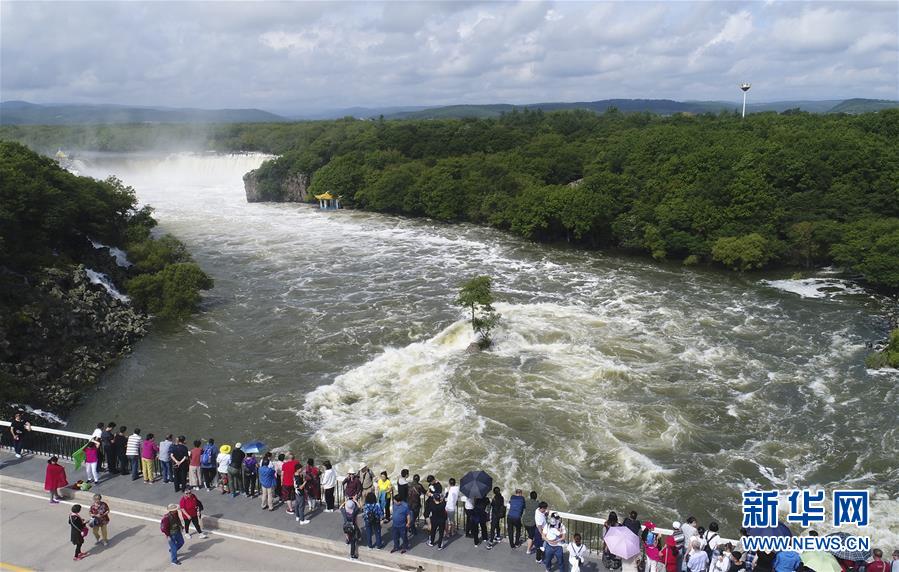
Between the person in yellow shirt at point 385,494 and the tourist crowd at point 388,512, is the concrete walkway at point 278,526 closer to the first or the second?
the tourist crowd at point 388,512

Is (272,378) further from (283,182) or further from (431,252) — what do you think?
(283,182)

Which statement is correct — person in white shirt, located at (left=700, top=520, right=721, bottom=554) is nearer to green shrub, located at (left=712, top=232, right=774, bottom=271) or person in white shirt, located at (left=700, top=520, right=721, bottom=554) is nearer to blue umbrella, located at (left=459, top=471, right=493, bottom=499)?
blue umbrella, located at (left=459, top=471, right=493, bottom=499)

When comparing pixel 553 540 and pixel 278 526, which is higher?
pixel 553 540

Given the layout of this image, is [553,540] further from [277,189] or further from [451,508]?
[277,189]

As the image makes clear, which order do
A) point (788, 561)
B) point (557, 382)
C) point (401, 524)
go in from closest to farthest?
point (788, 561) < point (401, 524) < point (557, 382)

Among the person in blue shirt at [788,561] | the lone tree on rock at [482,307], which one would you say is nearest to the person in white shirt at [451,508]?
the person in blue shirt at [788,561]

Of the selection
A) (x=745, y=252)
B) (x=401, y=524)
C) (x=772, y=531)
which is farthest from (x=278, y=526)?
(x=745, y=252)

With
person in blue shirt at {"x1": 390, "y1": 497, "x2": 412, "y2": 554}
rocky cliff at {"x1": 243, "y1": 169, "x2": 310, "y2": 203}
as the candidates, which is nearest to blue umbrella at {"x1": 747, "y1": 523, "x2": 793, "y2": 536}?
person in blue shirt at {"x1": 390, "y1": 497, "x2": 412, "y2": 554}
